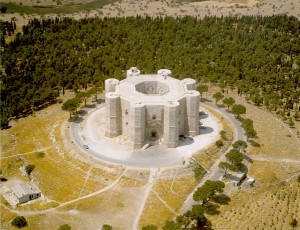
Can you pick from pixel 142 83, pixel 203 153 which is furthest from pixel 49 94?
pixel 203 153

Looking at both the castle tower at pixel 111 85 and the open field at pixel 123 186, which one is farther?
the castle tower at pixel 111 85

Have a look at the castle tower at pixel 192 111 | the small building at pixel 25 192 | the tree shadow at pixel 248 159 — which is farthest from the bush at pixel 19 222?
the tree shadow at pixel 248 159

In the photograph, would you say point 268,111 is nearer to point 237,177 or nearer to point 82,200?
point 237,177

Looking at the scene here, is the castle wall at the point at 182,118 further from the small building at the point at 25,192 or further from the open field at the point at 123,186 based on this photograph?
the small building at the point at 25,192

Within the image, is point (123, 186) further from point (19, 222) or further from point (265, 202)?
point (265, 202)

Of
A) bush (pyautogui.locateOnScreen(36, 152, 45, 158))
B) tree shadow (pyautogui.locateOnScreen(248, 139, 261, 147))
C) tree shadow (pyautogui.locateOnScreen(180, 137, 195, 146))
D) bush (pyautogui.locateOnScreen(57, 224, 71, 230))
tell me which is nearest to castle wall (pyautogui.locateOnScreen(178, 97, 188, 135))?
tree shadow (pyautogui.locateOnScreen(180, 137, 195, 146))

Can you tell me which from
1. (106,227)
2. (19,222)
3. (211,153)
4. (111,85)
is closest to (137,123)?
(111,85)

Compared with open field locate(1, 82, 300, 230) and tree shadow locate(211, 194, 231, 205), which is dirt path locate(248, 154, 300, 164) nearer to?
open field locate(1, 82, 300, 230)
